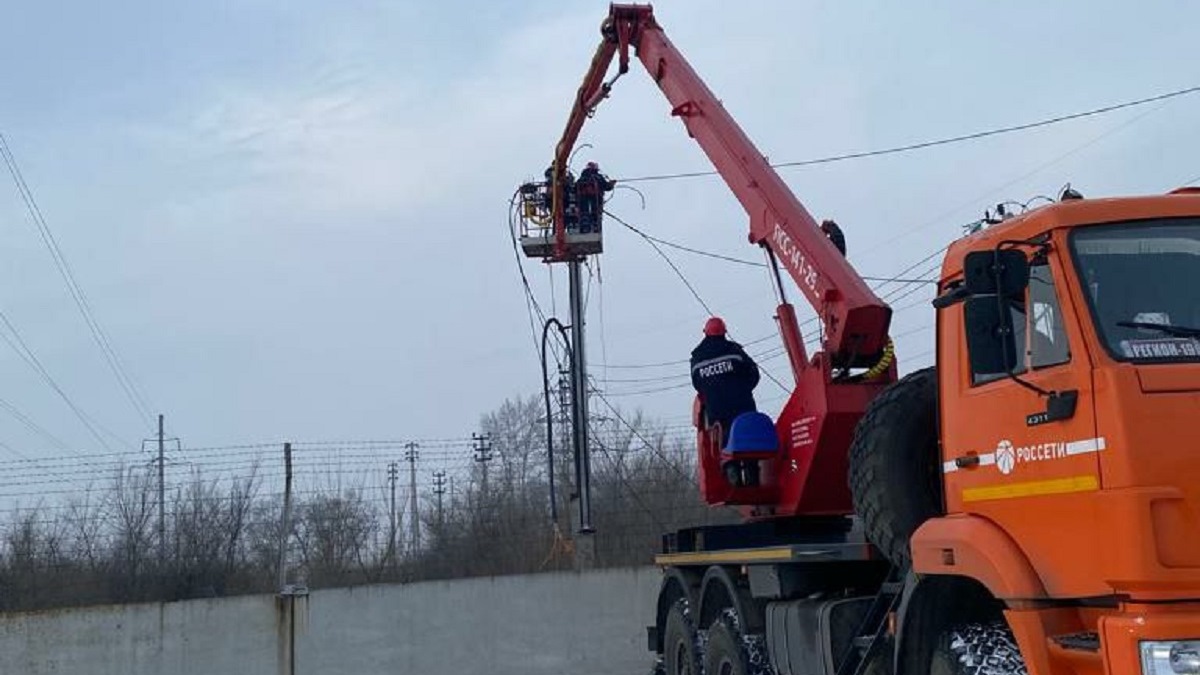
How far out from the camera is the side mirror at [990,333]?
6094 millimetres

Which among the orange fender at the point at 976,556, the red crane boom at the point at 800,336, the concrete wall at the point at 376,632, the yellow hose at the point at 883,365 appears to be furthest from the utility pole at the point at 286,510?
the orange fender at the point at 976,556

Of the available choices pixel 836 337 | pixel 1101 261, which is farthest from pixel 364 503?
pixel 1101 261

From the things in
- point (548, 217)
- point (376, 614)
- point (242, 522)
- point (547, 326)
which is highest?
point (548, 217)

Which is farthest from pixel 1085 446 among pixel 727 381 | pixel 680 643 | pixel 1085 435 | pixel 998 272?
pixel 680 643

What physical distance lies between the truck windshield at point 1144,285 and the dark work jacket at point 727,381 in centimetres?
505

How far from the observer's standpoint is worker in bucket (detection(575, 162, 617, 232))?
55.0 feet

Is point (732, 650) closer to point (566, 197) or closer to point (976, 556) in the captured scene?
point (976, 556)

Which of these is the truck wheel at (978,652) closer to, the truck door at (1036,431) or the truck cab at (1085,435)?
the truck cab at (1085,435)

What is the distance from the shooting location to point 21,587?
17031 millimetres

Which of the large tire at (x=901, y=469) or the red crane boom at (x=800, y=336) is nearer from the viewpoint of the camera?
the large tire at (x=901, y=469)

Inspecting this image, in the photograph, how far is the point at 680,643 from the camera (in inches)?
480

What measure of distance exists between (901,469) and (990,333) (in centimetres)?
161

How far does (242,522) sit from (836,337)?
33.4 ft

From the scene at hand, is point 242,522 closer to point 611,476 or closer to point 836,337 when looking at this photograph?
point 611,476
